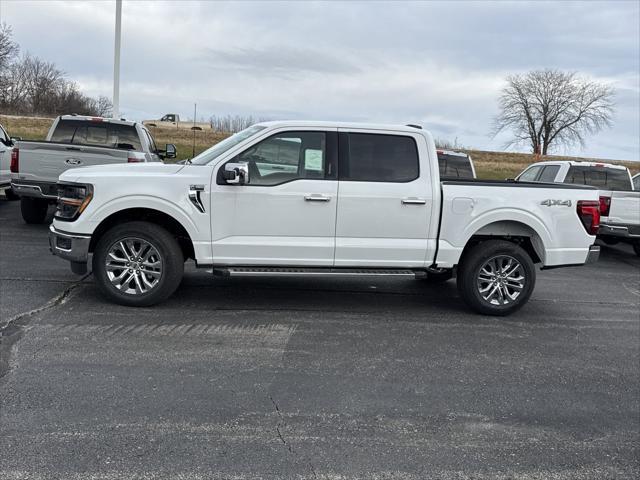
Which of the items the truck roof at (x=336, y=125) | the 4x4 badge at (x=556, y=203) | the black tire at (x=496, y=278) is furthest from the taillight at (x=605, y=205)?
the truck roof at (x=336, y=125)

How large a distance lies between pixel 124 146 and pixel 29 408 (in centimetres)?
828

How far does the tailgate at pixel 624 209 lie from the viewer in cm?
1063

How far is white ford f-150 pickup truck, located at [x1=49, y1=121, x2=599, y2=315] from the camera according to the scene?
19.1 ft

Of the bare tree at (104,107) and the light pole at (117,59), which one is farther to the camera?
the bare tree at (104,107)

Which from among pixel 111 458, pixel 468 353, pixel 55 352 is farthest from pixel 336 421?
pixel 55 352

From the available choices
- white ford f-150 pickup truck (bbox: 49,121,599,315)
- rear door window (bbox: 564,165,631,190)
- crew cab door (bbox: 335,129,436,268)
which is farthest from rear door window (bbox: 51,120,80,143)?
rear door window (bbox: 564,165,631,190)

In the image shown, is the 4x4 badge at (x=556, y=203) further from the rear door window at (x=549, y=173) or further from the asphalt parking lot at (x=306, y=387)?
the rear door window at (x=549, y=173)

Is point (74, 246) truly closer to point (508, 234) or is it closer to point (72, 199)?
point (72, 199)

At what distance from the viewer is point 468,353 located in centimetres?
523

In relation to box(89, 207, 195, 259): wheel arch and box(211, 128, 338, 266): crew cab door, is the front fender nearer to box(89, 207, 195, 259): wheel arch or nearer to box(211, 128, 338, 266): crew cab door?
box(89, 207, 195, 259): wheel arch

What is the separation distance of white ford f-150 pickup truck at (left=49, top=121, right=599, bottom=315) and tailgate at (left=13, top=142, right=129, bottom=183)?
413 centimetres

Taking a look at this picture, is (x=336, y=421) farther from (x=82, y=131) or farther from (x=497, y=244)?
(x=82, y=131)

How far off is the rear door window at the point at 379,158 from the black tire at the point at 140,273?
1.91m

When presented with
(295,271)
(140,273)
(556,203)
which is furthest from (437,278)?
(140,273)
